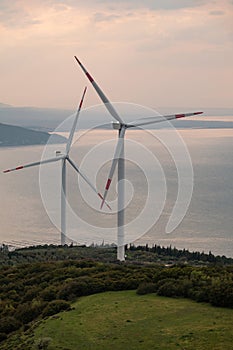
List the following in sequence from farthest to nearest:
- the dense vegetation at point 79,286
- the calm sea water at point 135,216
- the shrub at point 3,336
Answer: the calm sea water at point 135,216
the dense vegetation at point 79,286
the shrub at point 3,336

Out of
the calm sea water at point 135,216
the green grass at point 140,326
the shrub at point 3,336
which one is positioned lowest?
the shrub at point 3,336

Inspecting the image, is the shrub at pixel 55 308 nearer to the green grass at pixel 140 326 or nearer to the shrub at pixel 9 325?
the green grass at pixel 140 326

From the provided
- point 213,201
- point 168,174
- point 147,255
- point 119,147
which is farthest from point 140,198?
point 119,147

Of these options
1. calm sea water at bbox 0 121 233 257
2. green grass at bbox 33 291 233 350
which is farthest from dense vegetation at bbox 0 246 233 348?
calm sea water at bbox 0 121 233 257

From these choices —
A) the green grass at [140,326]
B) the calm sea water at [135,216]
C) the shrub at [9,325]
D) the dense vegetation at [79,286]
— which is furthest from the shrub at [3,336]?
the calm sea water at [135,216]

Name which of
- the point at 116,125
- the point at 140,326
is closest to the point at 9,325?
the point at 140,326

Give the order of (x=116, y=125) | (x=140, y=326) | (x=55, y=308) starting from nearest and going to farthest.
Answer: (x=140, y=326), (x=55, y=308), (x=116, y=125)

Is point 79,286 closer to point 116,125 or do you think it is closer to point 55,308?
point 55,308

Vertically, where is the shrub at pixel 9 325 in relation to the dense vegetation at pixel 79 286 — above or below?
below

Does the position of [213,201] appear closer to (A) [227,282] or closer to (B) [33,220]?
(B) [33,220]

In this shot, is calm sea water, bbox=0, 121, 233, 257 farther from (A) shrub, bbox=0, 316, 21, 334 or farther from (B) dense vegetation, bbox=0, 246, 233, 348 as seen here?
(A) shrub, bbox=0, 316, 21, 334
